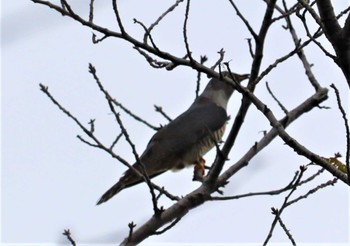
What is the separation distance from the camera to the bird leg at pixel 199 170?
5.80 m

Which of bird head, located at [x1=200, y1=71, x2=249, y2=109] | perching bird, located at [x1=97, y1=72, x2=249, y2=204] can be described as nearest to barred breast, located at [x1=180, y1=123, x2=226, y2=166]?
perching bird, located at [x1=97, y1=72, x2=249, y2=204]

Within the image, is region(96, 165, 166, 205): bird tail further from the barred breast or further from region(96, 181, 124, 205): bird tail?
the barred breast

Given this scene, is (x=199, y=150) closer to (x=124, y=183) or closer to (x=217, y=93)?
(x=124, y=183)

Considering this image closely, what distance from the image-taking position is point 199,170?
6.45 metres

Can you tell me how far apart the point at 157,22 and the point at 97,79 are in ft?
1.72

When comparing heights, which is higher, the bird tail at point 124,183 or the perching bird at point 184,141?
the perching bird at point 184,141

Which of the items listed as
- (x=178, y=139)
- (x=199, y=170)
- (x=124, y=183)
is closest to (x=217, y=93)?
(x=178, y=139)

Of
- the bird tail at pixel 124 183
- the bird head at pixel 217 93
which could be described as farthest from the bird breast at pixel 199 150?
the bird head at pixel 217 93

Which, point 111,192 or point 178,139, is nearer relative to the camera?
point 111,192

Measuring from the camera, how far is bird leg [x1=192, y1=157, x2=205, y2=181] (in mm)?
5796

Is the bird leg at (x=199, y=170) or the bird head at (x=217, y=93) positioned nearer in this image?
the bird leg at (x=199, y=170)

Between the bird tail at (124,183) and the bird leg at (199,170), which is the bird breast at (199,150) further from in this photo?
the bird tail at (124,183)

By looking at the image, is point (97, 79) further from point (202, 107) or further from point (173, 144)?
point (202, 107)

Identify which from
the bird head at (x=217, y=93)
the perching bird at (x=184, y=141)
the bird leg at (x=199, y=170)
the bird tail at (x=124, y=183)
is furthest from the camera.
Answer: the bird head at (x=217, y=93)
